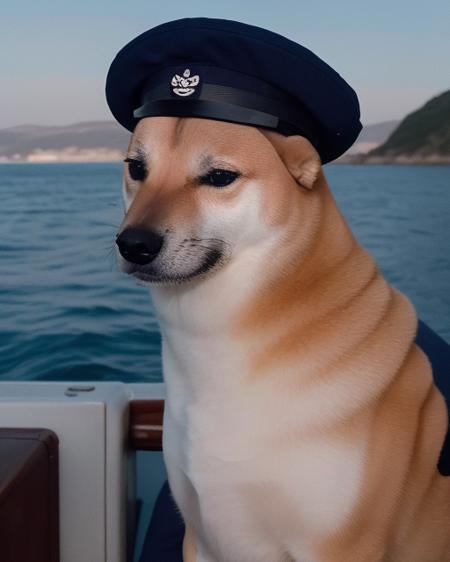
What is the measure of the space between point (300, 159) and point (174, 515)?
0.96 metres

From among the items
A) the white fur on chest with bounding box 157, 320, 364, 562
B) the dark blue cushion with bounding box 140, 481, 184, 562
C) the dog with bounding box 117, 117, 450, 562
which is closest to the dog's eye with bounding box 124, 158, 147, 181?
the dog with bounding box 117, 117, 450, 562

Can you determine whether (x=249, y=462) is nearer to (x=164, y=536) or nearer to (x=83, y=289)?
(x=164, y=536)

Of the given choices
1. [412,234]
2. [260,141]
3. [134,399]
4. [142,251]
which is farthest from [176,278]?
[412,234]

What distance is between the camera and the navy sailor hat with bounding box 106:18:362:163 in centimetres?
125

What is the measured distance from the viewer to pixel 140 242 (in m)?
1.15

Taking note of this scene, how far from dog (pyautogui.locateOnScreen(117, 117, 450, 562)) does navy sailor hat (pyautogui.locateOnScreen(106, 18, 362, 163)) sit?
30 mm

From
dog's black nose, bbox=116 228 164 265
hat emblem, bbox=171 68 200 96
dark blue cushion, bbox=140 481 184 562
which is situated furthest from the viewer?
dark blue cushion, bbox=140 481 184 562

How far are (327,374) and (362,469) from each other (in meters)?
0.15

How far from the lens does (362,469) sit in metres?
1.26

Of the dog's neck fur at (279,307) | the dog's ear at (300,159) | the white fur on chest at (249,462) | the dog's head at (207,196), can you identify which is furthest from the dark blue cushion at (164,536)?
the dog's ear at (300,159)

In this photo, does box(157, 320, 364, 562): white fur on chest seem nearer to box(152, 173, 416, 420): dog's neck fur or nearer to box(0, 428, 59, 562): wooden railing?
box(152, 173, 416, 420): dog's neck fur

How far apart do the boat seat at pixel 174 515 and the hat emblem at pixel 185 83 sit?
651 mm

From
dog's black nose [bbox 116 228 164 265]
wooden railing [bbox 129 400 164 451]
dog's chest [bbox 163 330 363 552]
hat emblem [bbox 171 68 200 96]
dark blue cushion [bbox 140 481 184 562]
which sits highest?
hat emblem [bbox 171 68 200 96]

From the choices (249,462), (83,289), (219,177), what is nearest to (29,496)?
(249,462)
